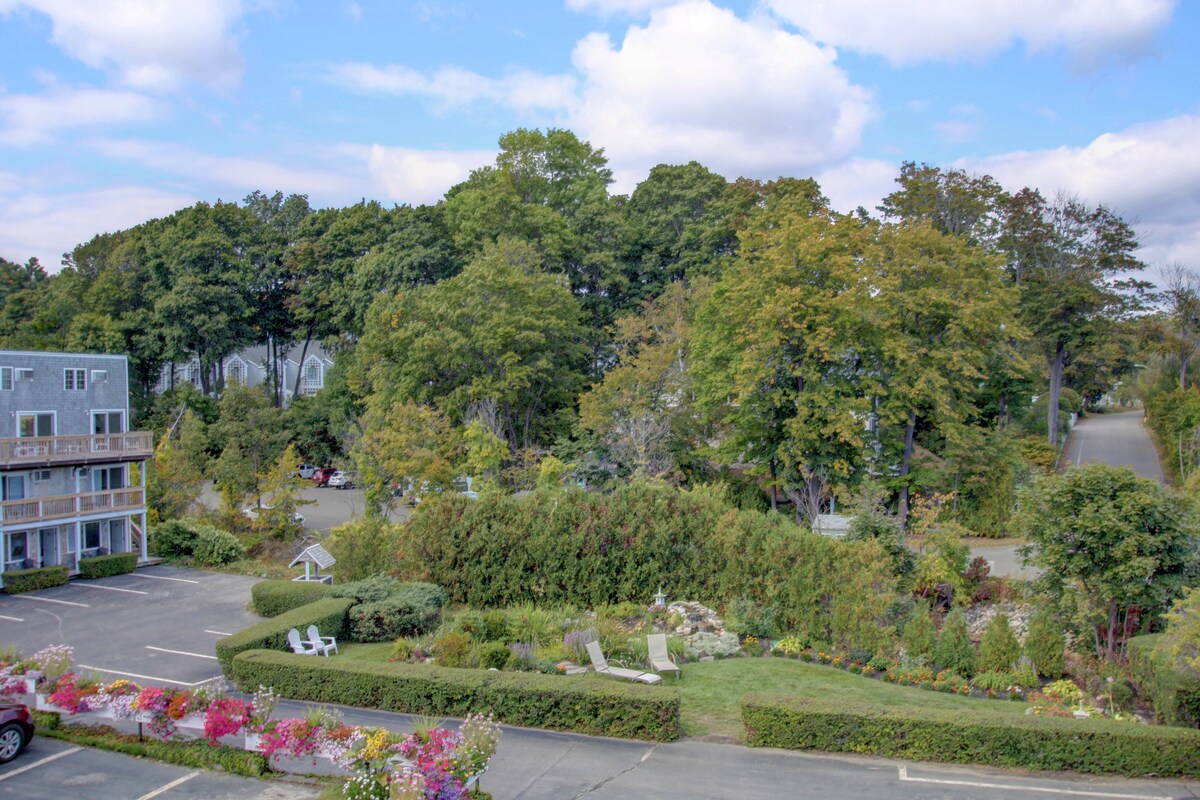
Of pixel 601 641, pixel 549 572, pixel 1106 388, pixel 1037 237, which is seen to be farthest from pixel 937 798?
pixel 1106 388

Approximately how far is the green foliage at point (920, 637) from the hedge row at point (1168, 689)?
3705 mm

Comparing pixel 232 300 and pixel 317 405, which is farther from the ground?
pixel 232 300

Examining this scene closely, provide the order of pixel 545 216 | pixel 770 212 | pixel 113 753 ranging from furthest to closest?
1. pixel 545 216
2. pixel 770 212
3. pixel 113 753

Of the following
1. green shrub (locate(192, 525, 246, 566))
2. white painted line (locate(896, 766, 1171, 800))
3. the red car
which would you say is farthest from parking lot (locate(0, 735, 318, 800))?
green shrub (locate(192, 525, 246, 566))

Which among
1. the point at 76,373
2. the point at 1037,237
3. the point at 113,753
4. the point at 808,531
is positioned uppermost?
the point at 1037,237

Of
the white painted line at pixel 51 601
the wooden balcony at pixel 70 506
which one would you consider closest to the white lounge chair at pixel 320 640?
the white painted line at pixel 51 601

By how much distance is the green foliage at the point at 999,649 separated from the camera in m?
17.2

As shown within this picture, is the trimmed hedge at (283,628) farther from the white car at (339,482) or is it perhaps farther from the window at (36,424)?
the white car at (339,482)

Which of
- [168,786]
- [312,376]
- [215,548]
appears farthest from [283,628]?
[312,376]

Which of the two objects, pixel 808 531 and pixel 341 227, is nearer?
pixel 808 531

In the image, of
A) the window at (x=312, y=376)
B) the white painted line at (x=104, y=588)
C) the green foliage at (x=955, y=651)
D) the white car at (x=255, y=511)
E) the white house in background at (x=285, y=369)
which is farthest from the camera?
the window at (x=312, y=376)

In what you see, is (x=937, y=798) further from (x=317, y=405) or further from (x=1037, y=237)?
(x=317, y=405)

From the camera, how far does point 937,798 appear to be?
36.0ft

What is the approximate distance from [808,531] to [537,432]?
21602 mm
